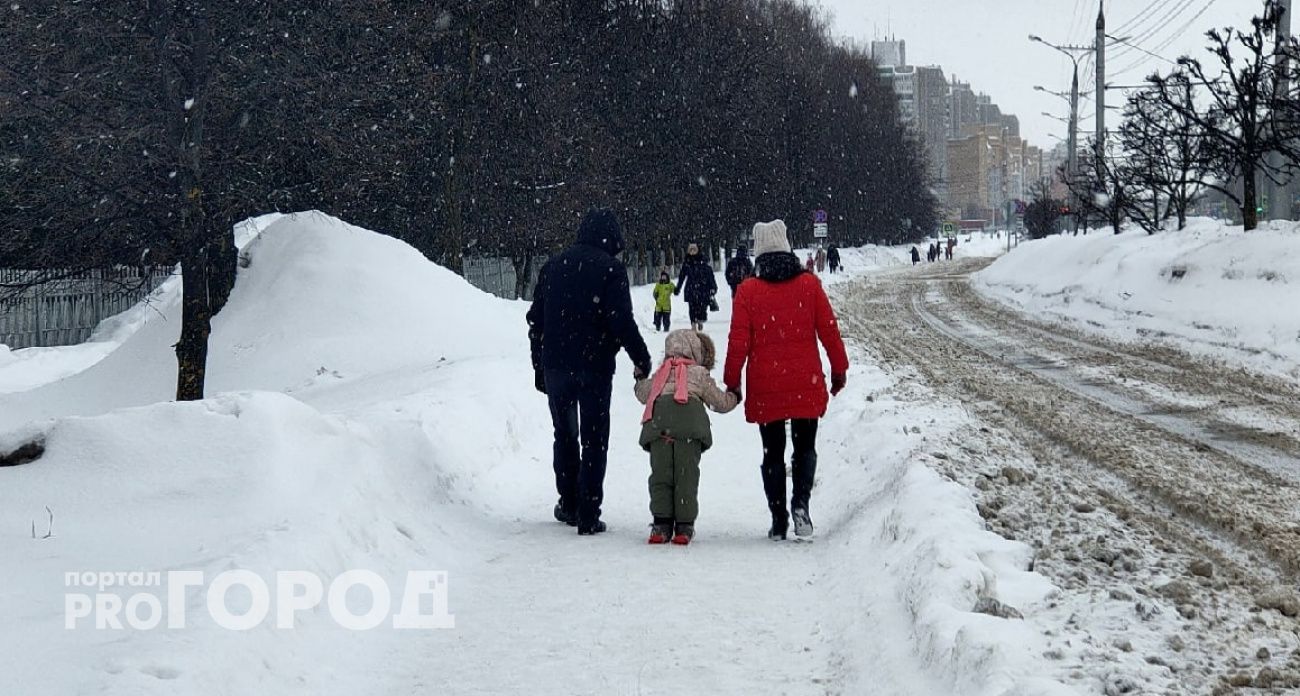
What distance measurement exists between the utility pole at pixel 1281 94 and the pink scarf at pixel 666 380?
1850 cm

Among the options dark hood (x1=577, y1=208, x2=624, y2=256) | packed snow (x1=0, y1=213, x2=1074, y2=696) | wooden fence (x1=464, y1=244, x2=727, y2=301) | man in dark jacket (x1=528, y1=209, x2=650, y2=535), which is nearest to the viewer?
packed snow (x1=0, y1=213, x2=1074, y2=696)

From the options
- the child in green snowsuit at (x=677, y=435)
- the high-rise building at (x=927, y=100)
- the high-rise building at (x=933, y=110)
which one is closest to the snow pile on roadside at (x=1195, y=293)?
the child in green snowsuit at (x=677, y=435)

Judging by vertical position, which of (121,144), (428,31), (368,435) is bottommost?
(368,435)

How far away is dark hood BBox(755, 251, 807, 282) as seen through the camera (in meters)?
7.42

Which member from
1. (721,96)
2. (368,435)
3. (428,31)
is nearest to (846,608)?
(368,435)

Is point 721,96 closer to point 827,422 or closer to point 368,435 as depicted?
point 827,422

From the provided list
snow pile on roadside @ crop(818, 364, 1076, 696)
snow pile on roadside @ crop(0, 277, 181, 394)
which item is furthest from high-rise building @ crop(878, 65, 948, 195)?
snow pile on roadside @ crop(818, 364, 1076, 696)

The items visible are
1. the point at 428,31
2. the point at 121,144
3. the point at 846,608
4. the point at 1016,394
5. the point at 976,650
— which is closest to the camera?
the point at 976,650

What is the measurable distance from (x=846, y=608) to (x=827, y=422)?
627cm

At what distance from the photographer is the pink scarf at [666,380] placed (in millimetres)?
7566

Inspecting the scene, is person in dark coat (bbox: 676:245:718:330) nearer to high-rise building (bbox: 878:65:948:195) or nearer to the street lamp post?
the street lamp post

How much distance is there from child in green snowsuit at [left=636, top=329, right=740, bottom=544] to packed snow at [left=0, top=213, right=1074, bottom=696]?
24 cm

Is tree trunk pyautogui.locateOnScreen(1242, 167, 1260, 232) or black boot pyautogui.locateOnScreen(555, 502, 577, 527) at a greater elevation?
tree trunk pyautogui.locateOnScreen(1242, 167, 1260, 232)

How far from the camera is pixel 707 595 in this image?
627 cm
